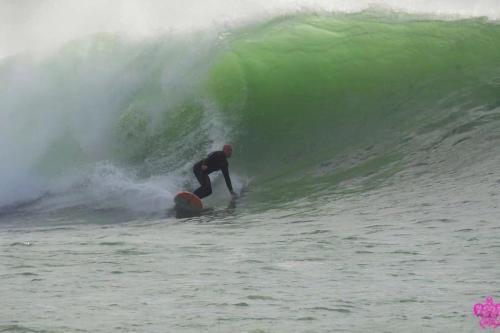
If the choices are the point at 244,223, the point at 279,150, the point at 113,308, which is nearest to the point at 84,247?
the point at 244,223

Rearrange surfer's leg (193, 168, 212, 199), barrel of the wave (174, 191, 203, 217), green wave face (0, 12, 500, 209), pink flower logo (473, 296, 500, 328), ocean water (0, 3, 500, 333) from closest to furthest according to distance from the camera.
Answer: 1. pink flower logo (473, 296, 500, 328)
2. ocean water (0, 3, 500, 333)
3. barrel of the wave (174, 191, 203, 217)
4. surfer's leg (193, 168, 212, 199)
5. green wave face (0, 12, 500, 209)

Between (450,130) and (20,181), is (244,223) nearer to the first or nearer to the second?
(450,130)

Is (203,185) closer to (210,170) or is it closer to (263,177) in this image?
(210,170)

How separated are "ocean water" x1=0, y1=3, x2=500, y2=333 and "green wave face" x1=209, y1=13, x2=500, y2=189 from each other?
0.12ft

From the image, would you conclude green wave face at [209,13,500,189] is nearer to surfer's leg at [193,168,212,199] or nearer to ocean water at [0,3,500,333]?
ocean water at [0,3,500,333]

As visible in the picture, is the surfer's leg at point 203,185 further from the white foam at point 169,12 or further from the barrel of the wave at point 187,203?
the white foam at point 169,12

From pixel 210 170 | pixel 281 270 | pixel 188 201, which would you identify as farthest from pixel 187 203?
pixel 281 270

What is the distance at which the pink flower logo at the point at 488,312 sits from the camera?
5.62 meters

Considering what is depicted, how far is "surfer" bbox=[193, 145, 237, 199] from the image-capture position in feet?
42.3

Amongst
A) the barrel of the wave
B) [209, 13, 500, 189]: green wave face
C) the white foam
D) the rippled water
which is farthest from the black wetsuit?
the white foam

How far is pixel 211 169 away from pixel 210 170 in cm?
2

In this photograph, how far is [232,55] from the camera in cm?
1642

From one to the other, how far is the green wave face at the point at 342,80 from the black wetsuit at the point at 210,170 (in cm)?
106

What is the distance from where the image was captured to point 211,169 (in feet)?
42.4
